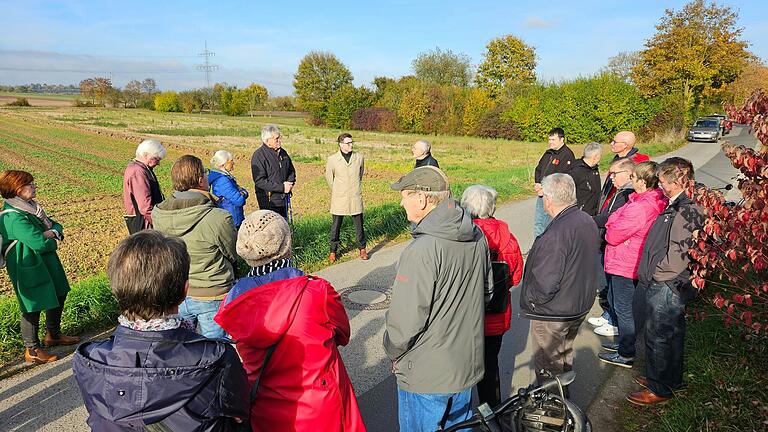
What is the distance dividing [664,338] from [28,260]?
5.51 m

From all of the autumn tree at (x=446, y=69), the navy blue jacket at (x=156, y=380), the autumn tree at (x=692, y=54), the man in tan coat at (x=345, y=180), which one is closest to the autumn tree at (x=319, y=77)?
the autumn tree at (x=446, y=69)

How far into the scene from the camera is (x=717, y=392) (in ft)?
12.3

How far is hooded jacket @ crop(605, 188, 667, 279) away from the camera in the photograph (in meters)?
4.32

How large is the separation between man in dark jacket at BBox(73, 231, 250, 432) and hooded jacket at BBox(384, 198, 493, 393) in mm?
983

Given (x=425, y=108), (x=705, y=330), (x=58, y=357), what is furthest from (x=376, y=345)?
(x=425, y=108)

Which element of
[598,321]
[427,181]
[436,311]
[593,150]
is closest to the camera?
[436,311]

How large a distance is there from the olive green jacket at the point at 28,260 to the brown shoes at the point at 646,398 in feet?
17.2

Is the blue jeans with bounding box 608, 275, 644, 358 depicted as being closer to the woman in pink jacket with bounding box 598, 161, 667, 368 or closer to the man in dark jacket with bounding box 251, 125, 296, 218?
the woman in pink jacket with bounding box 598, 161, 667, 368

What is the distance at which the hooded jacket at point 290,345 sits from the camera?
2.10 meters

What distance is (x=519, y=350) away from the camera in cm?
486

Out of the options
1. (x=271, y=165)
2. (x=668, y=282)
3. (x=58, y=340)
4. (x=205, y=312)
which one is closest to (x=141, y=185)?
(x=58, y=340)

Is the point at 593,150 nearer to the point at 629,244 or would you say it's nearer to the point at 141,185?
the point at 629,244

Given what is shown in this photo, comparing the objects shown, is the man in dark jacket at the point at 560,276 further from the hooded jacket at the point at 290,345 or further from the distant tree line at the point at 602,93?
the distant tree line at the point at 602,93

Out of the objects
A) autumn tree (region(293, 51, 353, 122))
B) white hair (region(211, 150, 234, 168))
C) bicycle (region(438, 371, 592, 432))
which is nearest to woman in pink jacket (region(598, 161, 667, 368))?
bicycle (region(438, 371, 592, 432))
